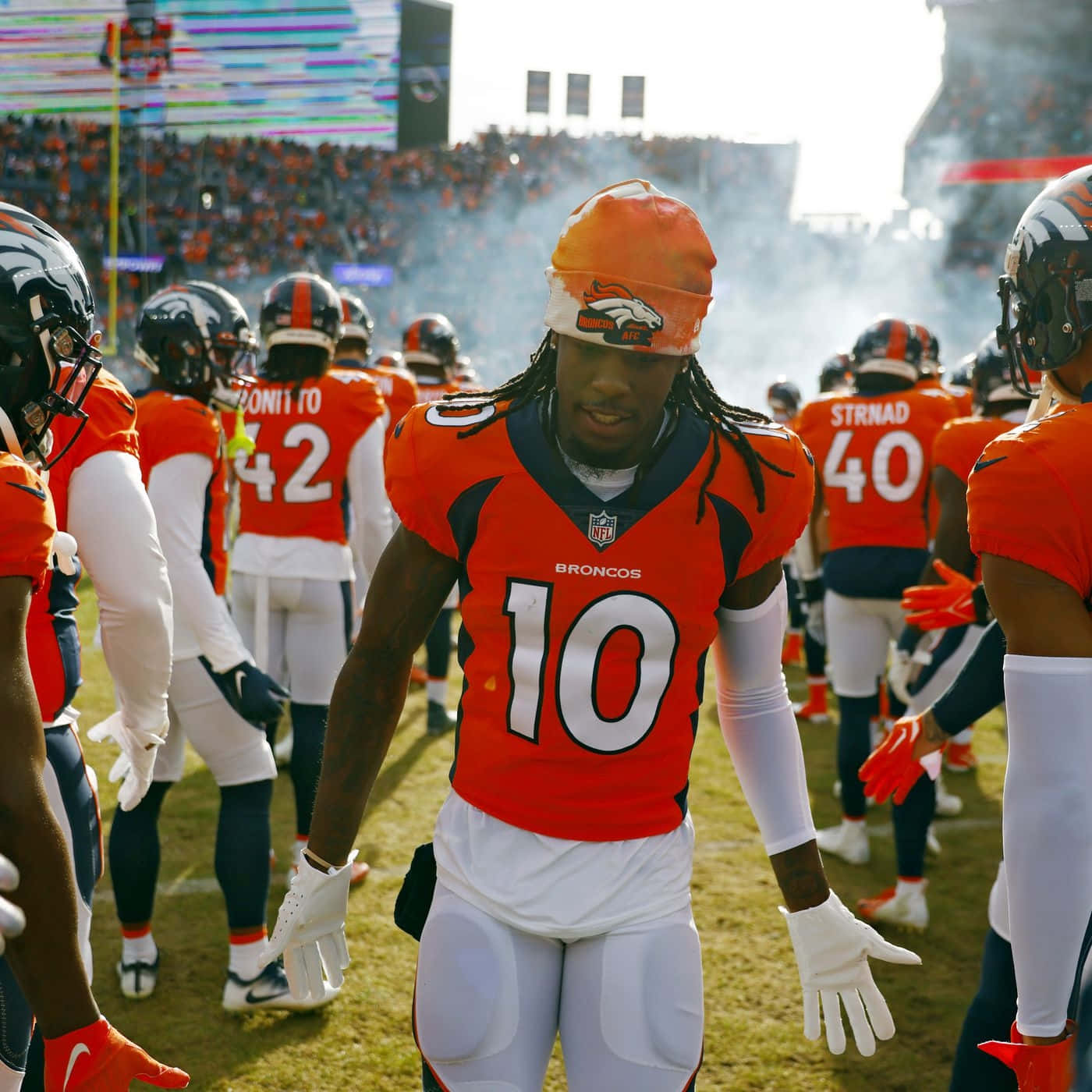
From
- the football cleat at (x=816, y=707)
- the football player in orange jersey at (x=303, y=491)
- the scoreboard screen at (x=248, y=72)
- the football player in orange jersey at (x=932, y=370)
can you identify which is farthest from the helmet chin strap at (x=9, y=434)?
the scoreboard screen at (x=248, y=72)

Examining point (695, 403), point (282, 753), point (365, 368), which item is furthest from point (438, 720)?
point (695, 403)

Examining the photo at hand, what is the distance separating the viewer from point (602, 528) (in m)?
1.83

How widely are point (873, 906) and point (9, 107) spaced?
26.8 meters

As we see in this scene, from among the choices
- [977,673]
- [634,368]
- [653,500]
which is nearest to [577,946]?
[653,500]

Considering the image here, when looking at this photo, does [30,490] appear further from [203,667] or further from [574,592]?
[203,667]

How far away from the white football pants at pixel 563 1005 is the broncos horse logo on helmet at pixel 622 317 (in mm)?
947

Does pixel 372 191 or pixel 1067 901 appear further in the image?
pixel 372 191

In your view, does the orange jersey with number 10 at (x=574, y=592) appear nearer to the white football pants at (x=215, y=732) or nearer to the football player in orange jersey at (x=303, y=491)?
the white football pants at (x=215, y=732)

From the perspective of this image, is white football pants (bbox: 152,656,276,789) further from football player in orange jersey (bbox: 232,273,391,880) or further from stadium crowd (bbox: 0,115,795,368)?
stadium crowd (bbox: 0,115,795,368)

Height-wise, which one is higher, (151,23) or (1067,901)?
(151,23)

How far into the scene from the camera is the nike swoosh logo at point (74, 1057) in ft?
5.11

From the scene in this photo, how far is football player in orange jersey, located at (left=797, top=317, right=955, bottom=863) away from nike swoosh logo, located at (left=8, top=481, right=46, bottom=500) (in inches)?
161

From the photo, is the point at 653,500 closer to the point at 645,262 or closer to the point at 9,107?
the point at 645,262

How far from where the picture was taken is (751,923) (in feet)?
14.4
